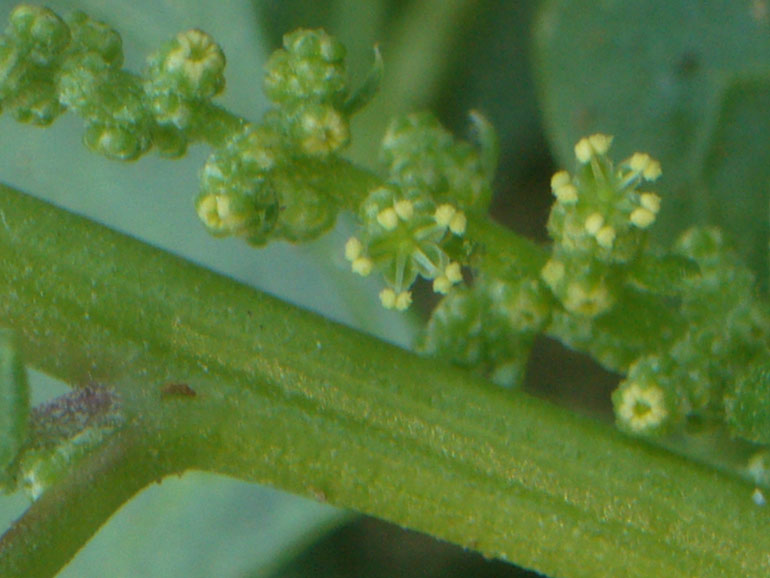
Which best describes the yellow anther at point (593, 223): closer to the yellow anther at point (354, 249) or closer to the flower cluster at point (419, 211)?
the flower cluster at point (419, 211)

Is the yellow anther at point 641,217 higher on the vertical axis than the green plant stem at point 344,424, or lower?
higher

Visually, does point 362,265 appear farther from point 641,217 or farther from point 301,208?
point 641,217

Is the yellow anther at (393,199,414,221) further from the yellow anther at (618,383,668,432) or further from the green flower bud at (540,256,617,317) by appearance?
the yellow anther at (618,383,668,432)

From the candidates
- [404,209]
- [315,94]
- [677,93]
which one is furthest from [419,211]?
[677,93]

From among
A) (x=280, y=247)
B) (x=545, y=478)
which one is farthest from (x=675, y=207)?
(x=545, y=478)

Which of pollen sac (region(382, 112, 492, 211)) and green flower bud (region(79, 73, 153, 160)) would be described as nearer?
green flower bud (region(79, 73, 153, 160))

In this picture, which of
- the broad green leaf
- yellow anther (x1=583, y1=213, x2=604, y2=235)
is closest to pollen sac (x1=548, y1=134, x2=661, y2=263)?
yellow anther (x1=583, y1=213, x2=604, y2=235)

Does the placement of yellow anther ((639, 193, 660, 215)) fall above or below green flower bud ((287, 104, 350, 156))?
above

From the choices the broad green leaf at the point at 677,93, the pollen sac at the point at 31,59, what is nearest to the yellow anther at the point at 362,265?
the pollen sac at the point at 31,59
